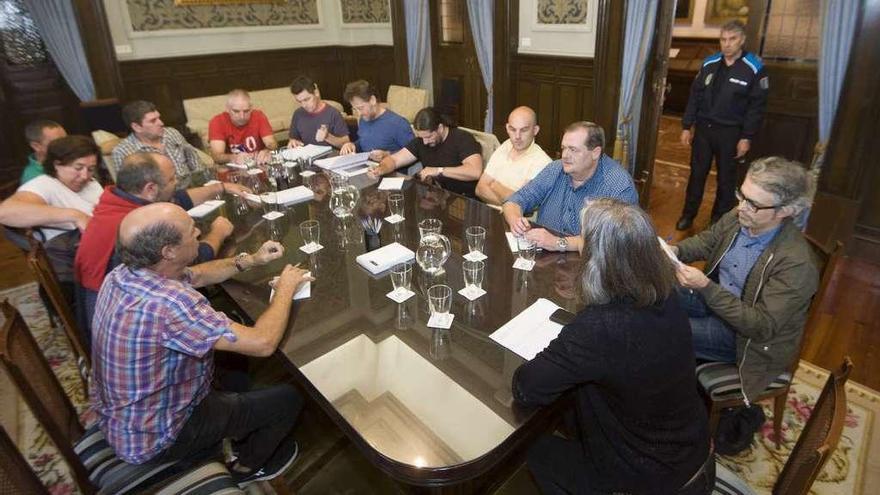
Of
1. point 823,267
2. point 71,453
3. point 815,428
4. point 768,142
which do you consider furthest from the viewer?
point 768,142

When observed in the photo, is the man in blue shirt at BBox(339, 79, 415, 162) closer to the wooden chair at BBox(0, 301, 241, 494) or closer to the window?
the wooden chair at BBox(0, 301, 241, 494)

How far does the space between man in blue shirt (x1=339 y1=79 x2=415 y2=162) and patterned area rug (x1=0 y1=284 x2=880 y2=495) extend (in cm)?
224

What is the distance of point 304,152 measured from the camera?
344 centimetres

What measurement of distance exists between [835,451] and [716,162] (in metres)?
2.54

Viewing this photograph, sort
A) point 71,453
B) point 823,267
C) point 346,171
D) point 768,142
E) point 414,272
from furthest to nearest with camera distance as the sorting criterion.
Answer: point 768,142 < point 346,171 < point 414,272 < point 823,267 < point 71,453

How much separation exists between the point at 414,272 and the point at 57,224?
1818 mm

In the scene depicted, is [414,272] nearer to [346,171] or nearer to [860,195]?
[346,171]

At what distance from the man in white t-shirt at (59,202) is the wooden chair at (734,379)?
279 centimetres

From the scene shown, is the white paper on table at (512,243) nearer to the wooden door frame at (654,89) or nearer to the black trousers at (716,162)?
the wooden door frame at (654,89)

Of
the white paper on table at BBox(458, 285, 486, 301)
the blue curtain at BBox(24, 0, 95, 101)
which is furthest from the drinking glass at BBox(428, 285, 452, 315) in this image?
the blue curtain at BBox(24, 0, 95, 101)

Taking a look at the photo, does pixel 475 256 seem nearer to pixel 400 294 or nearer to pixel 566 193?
pixel 400 294

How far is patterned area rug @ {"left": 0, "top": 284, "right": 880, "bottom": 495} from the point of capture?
1851 mm

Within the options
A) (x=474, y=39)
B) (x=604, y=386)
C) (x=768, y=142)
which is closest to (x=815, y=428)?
(x=604, y=386)

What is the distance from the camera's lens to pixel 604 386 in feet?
3.95
